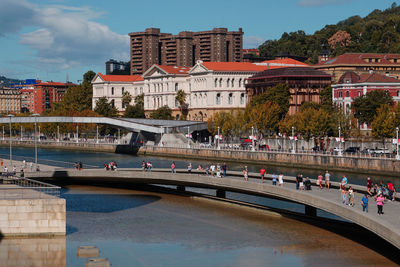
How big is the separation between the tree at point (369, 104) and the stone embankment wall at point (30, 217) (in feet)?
255

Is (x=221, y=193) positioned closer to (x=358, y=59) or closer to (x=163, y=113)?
(x=358, y=59)

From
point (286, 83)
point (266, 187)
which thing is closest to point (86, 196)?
A: point (266, 187)

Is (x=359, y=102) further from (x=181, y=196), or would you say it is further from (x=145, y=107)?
(x=145, y=107)

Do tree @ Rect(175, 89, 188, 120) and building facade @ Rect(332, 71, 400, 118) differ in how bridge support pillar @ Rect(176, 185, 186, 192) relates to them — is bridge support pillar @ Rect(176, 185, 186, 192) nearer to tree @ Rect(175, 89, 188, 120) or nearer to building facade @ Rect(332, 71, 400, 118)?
building facade @ Rect(332, 71, 400, 118)

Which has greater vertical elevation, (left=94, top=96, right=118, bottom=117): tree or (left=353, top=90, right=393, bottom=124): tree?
(left=94, top=96, right=118, bottom=117): tree

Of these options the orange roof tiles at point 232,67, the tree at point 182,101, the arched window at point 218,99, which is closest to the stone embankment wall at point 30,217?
the orange roof tiles at point 232,67

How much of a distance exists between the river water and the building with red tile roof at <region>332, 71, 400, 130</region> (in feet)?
233

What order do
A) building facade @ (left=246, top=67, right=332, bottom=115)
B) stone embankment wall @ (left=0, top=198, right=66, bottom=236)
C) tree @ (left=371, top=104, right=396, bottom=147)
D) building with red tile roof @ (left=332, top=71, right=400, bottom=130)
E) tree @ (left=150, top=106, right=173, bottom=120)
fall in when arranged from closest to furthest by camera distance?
stone embankment wall @ (left=0, top=198, right=66, bottom=236) → tree @ (left=371, top=104, right=396, bottom=147) → building with red tile roof @ (left=332, top=71, right=400, bottom=130) → building facade @ (left=246, top=67, right=332, bottom=115) → tree @ (left=150, top=106, right=173, bottom=120)

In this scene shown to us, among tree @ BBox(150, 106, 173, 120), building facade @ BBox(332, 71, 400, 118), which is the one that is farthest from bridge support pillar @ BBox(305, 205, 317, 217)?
tree @ BBox(150, 106, 173, 120)

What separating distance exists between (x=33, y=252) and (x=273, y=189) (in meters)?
16.9

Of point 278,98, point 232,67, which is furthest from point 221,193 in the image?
point 232,67

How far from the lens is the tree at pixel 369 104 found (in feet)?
366

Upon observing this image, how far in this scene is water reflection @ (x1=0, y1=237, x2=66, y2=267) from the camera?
37625 mm

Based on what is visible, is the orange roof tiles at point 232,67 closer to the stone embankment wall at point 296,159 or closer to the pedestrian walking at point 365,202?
the stone embankment wall at point 296,159
